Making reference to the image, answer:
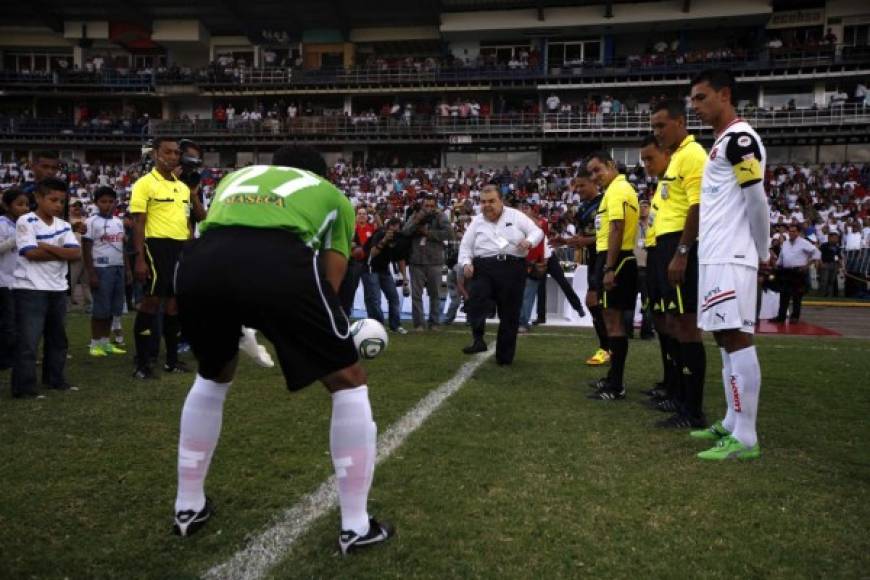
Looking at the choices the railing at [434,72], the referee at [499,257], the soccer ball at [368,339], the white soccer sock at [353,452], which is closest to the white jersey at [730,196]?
the soccer ball at [368,339]

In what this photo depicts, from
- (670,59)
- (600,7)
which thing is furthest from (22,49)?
(670,59)

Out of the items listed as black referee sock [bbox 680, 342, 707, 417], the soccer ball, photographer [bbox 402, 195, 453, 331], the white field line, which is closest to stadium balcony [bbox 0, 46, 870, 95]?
photographer [bbox 402, 195, 453, 331]

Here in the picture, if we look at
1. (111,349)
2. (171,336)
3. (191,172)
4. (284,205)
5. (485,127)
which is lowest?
(111,349)

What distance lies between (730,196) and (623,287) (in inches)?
74.4

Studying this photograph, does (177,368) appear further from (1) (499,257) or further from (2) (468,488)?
(2) (468,488)

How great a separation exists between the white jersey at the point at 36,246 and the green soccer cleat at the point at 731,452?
498 centimetres

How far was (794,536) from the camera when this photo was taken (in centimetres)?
282

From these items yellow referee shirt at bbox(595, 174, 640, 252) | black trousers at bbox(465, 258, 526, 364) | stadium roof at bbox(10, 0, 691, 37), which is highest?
stadium roof at bbox(10, 0, 691, 37)

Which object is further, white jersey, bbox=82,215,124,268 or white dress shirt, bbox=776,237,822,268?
white dress shirt, bbox=776,237,822,268

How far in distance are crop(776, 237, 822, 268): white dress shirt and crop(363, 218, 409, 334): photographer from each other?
8.78 metres

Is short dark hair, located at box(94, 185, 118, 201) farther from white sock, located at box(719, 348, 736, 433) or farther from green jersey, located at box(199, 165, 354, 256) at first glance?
white sock, located at box(719, 348, 736, 433)

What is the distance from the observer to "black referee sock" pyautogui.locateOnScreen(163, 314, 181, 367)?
258 inches

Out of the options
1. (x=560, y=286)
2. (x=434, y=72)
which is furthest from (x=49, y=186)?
(x=434, y=72)

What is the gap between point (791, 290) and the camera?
13398 millimetres
